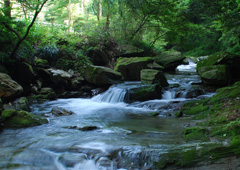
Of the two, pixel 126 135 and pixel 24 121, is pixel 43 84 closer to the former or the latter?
pixel 24 121

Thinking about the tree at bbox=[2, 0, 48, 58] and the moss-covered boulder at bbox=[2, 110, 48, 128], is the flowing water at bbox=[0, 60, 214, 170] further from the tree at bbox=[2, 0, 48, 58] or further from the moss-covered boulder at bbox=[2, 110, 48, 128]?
the tree at bbox=[2, 0, 48, 58]

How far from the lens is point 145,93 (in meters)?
9.55

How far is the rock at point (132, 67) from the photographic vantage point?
1295 centimetres

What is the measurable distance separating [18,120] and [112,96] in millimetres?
5069

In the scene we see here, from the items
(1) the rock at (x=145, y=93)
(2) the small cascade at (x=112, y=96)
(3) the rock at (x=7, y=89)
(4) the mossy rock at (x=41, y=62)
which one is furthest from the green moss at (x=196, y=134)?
(4) the mossy rock at (x=41, y=62)

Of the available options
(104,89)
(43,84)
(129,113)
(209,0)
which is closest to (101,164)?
(129,113)

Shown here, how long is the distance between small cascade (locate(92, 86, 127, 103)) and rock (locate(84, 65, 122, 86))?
0.77 meters

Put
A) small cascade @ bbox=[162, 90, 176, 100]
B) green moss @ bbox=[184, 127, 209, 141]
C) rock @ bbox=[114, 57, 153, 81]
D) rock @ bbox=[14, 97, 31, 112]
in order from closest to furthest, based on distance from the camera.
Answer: green moss @ bbox=[184, 127, 209, 141] < rock @ bbox=[14, 97, 31, 112] < small cascade @ bbox=[162, 90, 176, 100] < rock @ bbox=[114, 57, 153, 81]

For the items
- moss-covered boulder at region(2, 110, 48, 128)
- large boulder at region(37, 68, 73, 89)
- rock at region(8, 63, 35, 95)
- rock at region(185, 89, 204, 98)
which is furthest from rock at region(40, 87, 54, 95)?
rock at region(185, 89, 204, 98)

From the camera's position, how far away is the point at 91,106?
31.0 feet

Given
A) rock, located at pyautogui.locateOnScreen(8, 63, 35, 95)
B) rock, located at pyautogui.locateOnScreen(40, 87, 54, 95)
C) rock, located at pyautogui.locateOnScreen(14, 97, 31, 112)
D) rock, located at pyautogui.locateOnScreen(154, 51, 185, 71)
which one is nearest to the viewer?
rock, located at pyautogui.locateOnScreen(14, 97, 31, 112)

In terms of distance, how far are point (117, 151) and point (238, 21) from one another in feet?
23.7

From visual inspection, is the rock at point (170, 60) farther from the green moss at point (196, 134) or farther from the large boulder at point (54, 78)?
the green moss at point (196, 134)

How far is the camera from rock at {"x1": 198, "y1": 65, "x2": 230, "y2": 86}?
9.93 meters
